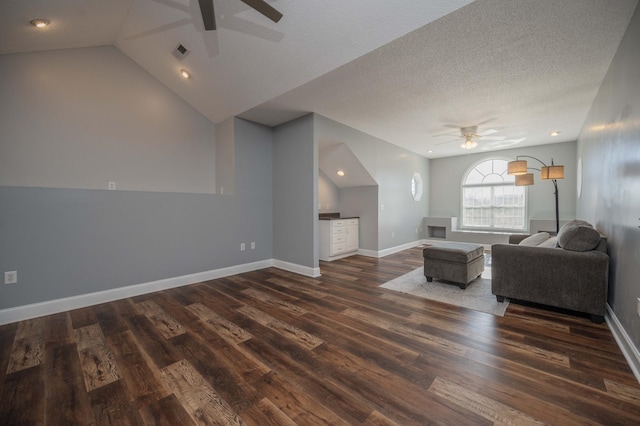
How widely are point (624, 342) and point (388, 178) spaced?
4.52 metres

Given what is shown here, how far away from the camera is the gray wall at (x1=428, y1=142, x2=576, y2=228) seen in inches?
232

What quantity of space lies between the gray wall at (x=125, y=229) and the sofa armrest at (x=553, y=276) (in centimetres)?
370

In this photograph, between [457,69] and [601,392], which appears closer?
[601,392]

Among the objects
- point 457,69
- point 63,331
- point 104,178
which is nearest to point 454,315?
point 457,69

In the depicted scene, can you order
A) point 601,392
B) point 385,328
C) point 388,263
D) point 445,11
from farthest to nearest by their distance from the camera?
point 388,263
point 385,328
point 445,11
point 601,392

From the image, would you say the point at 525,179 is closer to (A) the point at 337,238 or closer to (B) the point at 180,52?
(A) the point at 337,238

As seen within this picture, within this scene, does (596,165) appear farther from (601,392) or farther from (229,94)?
(229,94)

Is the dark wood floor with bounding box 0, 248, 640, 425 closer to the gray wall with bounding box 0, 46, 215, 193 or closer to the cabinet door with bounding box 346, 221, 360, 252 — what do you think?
the gray wall with bounding box 0, 46, 215, 193

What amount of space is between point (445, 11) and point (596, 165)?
3.04 metres

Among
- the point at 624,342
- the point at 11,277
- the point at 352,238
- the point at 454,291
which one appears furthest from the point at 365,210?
the point at 11,277

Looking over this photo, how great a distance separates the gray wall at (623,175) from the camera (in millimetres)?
1889

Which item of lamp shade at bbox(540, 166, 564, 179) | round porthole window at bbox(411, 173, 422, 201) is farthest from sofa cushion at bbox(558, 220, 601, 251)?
round porthole window at bbox(411, 173, 422, 201)

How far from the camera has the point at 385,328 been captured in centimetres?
240

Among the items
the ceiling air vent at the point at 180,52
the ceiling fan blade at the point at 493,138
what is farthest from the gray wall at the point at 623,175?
the ceiling air vent at the point at 180,52
